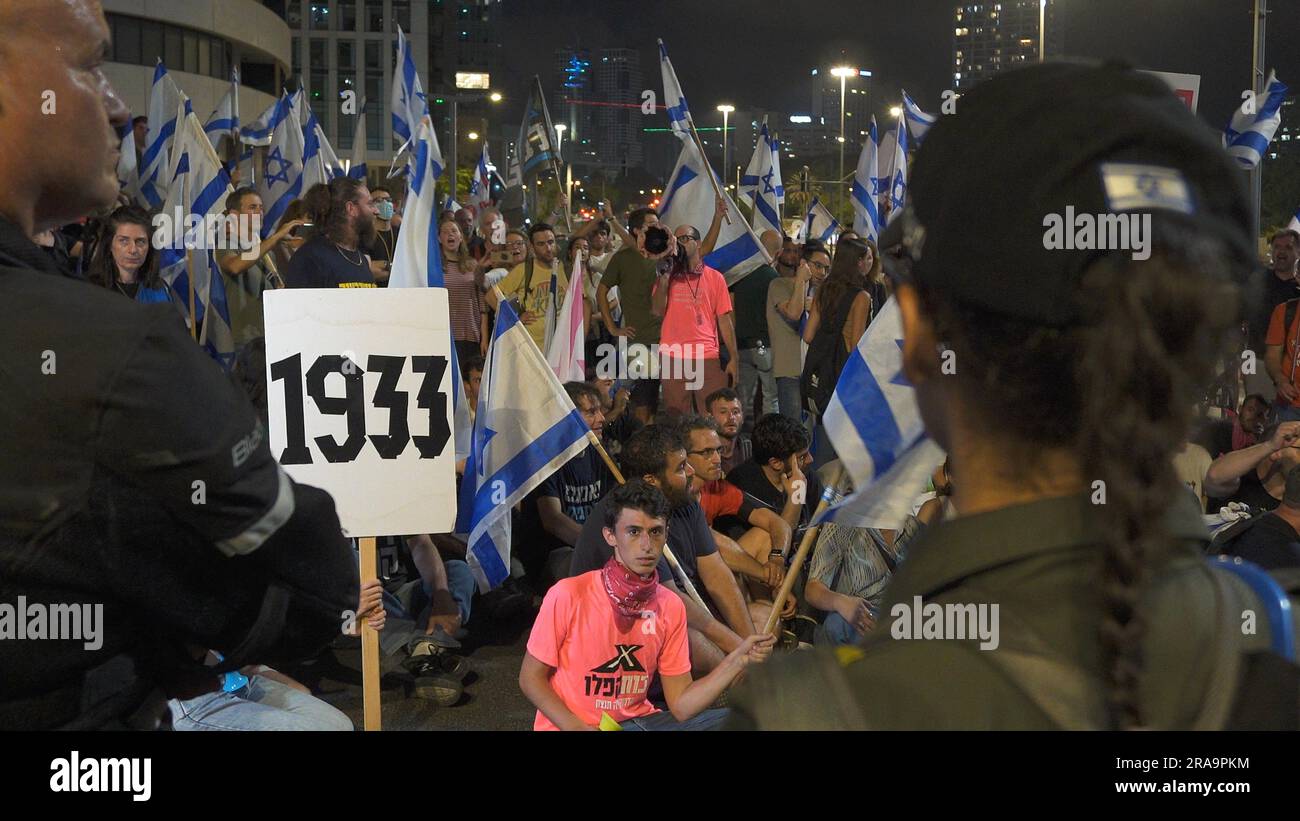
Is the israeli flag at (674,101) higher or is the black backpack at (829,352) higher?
the israeli flag at (674,101)

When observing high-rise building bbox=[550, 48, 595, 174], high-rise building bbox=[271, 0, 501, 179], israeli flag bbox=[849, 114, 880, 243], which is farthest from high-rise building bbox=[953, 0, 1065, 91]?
israeli flag bbox=[849, 114, 880, 243]

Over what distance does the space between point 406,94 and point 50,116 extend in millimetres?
13445

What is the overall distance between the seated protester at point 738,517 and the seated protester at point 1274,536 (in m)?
2.53

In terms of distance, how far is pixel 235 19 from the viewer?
51.4 meters

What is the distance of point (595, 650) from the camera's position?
559 centimetres

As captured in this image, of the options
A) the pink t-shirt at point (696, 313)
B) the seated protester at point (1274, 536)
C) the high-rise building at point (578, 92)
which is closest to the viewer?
the seated protester at point (1274, 536)

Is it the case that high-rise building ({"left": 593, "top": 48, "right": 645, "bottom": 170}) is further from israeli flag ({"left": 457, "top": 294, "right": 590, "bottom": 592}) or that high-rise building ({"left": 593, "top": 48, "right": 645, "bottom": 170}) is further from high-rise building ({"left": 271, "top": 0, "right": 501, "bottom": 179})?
israeli flag ({"left": 457, "top": 294, "right": 590, "bottom": 592})

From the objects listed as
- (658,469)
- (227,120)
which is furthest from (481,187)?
(658,469)

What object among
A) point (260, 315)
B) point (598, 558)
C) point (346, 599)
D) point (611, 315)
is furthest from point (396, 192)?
point (346, 599)

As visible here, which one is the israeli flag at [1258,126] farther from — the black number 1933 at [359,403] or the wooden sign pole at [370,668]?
the wooden sign pole at [370,668]

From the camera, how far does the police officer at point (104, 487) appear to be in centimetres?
128

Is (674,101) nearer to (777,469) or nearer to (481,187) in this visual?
(777,469)

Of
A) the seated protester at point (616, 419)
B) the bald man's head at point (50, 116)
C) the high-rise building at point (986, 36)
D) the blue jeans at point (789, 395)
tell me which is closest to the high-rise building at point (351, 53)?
the high-rise building at point (986, 36)

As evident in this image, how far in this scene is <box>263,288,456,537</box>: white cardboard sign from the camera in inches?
204
